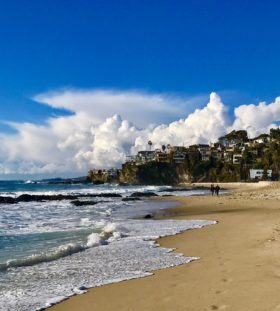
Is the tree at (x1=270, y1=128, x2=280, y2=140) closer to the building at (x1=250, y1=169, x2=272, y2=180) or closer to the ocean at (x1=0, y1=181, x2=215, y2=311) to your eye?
the building at (x1=250, y1=169, x2=272, y2=180)

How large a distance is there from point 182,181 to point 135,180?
19980 mm

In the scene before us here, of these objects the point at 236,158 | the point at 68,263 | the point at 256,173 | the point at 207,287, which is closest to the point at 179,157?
the point at 236,158

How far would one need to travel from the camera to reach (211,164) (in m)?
173

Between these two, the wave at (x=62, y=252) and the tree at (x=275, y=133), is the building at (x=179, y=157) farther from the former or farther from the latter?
the wave at (x=62, y=252)

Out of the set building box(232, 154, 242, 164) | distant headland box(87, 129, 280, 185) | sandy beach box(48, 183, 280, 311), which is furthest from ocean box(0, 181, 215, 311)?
building box(232, 154, 242, 164)

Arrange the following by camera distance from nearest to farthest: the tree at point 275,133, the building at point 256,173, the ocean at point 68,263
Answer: the ocean at point 68,263, the building at point 256,173, the tree at point 275,133

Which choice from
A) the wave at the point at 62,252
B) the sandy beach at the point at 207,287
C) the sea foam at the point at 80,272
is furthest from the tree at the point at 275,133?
the sandy beach at the point at 207,287

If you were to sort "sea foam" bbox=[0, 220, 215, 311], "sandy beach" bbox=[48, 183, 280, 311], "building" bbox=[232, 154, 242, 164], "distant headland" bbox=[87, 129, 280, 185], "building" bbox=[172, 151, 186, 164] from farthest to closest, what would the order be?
"building" bbox=[172, 151, 186, 164]
"building" bbox=[232, 154, 242, 164]
"distant headland" bbox=[87, 129, 280, 185]
"sea foam" bbox=[0, 220, 215, 311]
"sandy beach" bbox=[48, 183, 280, 311]

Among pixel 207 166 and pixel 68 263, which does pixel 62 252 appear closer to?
pixel 68 263

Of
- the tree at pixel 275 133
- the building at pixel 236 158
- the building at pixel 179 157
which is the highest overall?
the tree at pixel 275 133

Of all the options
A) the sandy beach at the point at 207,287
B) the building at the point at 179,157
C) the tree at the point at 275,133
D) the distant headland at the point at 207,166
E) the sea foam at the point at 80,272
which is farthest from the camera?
the building at the point at 179,157

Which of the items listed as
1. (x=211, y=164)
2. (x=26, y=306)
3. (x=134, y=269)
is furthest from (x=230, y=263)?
(x=211, y=164)

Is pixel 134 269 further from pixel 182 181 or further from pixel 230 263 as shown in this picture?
pixel 182 181

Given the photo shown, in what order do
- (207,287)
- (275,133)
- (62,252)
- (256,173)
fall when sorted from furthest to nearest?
(275,133) < (256,173) < (62,252) < (207,287)
